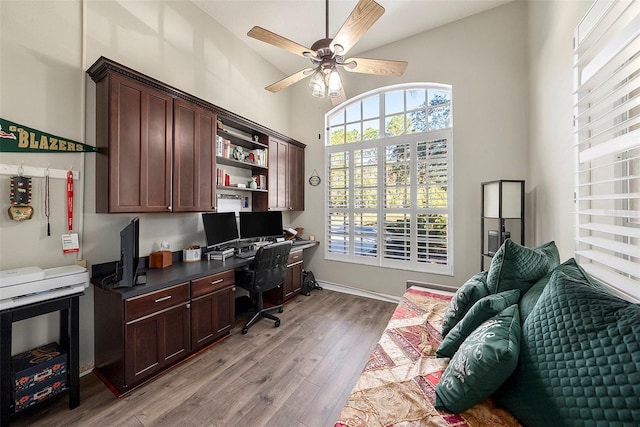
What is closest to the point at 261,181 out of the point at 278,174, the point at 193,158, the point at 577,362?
the point at 278,174

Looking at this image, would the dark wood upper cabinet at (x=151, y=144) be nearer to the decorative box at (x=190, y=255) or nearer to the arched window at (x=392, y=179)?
the decorative box at (x=190, y=255)

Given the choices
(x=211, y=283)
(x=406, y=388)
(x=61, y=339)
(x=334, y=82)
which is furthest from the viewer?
(x=211, y=283)

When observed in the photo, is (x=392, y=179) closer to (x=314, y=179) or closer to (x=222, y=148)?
(x=314, y=179)

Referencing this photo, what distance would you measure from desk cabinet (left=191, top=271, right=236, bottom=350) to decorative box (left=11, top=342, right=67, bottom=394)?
0.82 meters

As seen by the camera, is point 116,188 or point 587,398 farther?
point 116,188

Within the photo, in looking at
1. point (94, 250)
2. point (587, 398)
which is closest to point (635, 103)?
point (587, 398)

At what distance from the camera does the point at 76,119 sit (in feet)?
6.50

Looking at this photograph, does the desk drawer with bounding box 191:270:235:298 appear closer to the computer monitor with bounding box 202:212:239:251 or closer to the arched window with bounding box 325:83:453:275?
the computer monitor with bounding box 202:212:239:251

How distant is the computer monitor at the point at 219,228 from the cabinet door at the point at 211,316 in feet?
1.97

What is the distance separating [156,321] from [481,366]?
2.15 metres

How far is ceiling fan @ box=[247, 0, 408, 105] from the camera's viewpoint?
5.61 feet

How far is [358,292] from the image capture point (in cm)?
378

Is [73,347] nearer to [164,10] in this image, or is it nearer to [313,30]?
[164,10]

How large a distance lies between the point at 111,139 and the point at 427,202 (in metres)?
3.42
